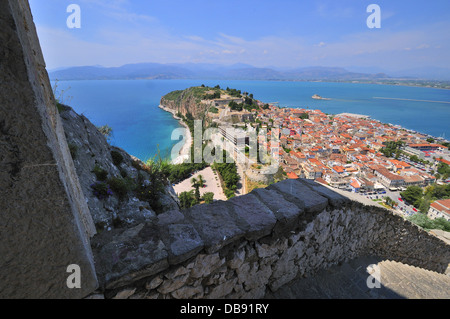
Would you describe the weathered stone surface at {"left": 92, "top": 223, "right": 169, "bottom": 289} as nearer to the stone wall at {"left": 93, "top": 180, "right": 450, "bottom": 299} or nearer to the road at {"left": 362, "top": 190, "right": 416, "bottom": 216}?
the stone wall at {"left": 93, "top": 180, "right": 450, "bottom": 299}

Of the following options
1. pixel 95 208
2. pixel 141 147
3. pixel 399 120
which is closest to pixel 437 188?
pixel 95 208

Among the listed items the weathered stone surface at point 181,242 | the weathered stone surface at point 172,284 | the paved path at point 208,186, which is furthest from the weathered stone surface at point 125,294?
the paved path at point 208,186

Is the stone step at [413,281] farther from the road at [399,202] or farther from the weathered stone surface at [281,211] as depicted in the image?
the road at [399,202]

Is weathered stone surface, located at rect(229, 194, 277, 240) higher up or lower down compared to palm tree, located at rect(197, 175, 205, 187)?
higher up

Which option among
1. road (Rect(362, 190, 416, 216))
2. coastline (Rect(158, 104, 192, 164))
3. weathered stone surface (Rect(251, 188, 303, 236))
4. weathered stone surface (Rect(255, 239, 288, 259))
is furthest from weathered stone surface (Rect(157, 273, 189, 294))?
road (Rect(362, 190, 416, 216))

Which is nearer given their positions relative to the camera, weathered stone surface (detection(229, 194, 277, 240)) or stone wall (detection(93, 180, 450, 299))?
stone wall (detection(93, 180, 450, 299))

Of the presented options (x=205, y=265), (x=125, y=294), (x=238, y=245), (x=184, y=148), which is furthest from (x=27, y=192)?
(x=184, y=148)
